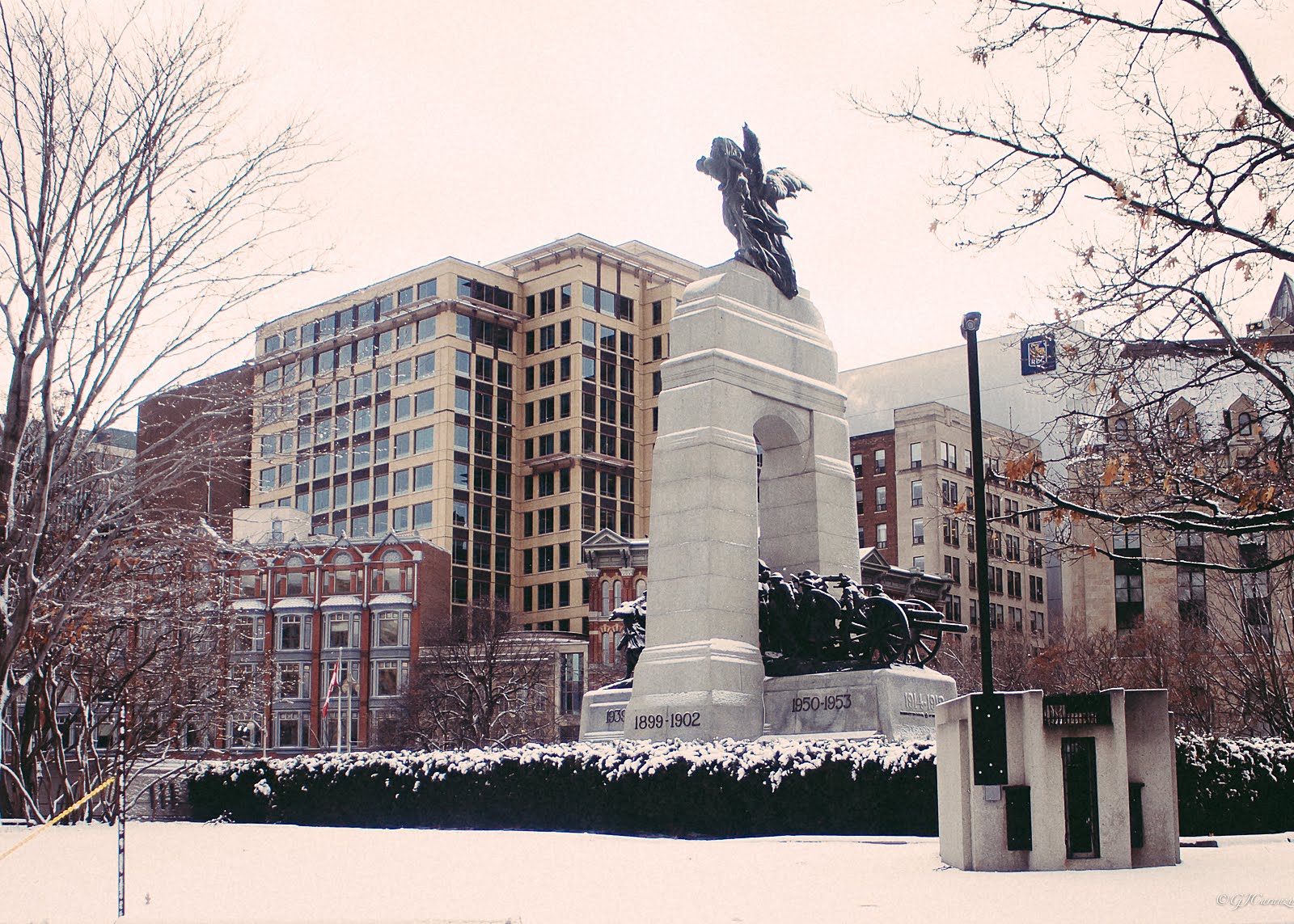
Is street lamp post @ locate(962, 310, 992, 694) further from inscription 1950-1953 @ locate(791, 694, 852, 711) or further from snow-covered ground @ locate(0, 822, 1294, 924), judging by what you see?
inscription 1950-1953 @ locate(791, 694, 852, 711)

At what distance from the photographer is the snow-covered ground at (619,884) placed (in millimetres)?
10742

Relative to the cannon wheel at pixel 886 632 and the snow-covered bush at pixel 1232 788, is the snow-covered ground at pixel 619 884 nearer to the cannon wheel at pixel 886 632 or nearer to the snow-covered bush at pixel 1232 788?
the snow-covered bush at pixel 1232 788

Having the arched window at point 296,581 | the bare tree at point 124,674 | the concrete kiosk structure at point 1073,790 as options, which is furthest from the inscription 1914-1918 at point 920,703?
the arched window at point 296,581

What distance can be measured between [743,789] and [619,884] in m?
6.15

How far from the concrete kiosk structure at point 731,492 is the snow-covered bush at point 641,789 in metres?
2.61

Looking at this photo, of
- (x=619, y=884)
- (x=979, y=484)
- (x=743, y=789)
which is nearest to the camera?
(x=619, y=884)

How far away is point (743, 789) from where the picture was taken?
19.1 meters

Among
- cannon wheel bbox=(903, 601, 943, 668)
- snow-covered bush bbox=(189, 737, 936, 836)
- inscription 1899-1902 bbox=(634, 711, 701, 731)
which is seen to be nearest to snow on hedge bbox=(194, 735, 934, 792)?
snow-covered bush bbox=(189, 737, 936, 836)

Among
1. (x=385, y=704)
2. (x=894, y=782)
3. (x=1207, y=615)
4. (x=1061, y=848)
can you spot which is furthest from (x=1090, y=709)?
(x=385, y=704)

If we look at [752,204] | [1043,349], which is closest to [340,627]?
[752,204]

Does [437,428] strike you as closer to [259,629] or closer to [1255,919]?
[259,629]

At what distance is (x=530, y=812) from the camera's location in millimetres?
21656

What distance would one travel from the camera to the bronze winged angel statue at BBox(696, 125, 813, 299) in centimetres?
2819

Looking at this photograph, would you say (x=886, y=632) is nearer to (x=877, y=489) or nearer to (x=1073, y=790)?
(x=1073, y=790)
